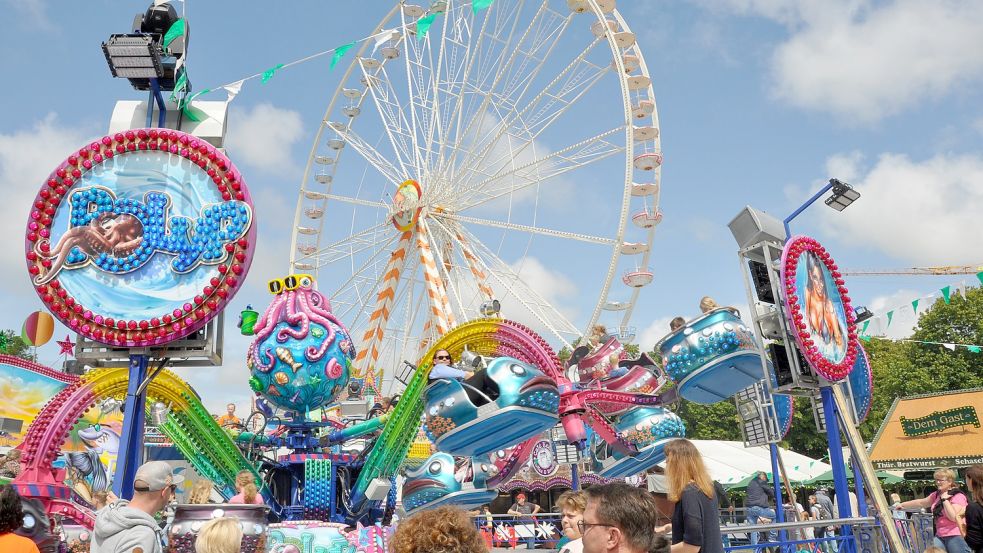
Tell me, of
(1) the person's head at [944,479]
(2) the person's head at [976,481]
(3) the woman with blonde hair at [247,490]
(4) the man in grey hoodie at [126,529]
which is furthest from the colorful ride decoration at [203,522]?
(1) the person's head at [944,479]

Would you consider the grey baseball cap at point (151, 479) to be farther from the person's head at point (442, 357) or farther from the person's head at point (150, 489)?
the person's head at point (442, 357)

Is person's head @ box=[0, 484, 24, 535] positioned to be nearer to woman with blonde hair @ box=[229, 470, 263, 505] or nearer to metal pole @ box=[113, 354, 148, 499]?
woman with blonde hair @ box=[229, 470, 263, 505]

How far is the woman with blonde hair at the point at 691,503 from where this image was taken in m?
3.33

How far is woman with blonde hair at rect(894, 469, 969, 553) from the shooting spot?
5629 millimetres

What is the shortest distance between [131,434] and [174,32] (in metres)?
3.91

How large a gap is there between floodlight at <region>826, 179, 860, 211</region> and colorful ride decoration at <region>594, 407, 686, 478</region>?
401 cm

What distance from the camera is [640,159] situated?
18766mm

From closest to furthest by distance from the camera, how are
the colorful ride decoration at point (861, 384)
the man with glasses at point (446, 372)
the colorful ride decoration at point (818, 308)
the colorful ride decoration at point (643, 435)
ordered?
the colorful ride decoration at point (818, 308) < the man with glasses at point (446, 372) < the colorful ride decoration at point (643, 435) < the colorful ride decoration at point (861, 384)

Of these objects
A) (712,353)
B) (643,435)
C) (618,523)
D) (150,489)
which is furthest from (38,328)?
(618,523)

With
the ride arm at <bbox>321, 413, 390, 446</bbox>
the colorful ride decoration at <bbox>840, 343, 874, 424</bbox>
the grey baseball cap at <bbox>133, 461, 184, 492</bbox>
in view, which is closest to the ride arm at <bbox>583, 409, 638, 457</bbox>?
the ride arm at <bbox>321, 413, 390, 446</bbox>

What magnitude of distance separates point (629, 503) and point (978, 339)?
31190mm

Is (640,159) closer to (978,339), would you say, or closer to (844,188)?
(844,188)

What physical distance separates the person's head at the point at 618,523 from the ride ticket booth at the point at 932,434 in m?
21.4

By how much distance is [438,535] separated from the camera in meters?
2.05
